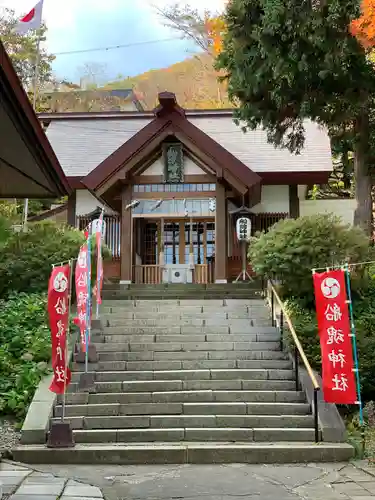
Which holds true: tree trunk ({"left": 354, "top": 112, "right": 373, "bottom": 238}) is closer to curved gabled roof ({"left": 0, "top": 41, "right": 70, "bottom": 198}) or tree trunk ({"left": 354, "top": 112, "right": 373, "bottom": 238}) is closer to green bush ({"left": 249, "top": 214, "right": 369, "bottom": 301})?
green bush ({"left": 249, "top": 214, "right": 369, "bottom": 301})

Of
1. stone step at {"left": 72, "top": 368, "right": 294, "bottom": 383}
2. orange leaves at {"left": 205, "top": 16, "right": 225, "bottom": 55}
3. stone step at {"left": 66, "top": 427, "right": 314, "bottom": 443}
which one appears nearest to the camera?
stone step at {"left": 66, "top": 427, "right": 314, "bottom": 443}

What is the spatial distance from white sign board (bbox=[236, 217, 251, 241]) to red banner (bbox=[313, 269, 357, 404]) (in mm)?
8997

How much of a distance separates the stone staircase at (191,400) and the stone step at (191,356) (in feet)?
0.07

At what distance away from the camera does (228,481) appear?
5.84 meters

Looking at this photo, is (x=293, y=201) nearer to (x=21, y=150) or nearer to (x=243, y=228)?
(x=243, y=228)

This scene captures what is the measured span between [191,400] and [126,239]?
8.99 m

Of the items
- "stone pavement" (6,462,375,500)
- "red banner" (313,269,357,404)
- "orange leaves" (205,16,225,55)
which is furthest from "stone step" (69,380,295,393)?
"orange leaves" (205,16,225,55)

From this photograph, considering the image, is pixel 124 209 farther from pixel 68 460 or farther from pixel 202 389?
pixel 68 460

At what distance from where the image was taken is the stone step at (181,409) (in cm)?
805

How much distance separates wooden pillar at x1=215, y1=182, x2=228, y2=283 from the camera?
16.3m

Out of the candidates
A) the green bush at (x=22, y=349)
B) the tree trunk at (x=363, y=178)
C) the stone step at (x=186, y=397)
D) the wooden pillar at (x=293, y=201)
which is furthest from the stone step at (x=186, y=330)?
the wooden pillar at (x=293, y=201)

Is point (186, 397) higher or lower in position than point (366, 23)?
Result: lower

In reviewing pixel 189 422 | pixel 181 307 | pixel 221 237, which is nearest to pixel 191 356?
pixel 189 422

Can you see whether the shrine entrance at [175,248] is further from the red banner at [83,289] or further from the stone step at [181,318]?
the red banner at [83,289]
